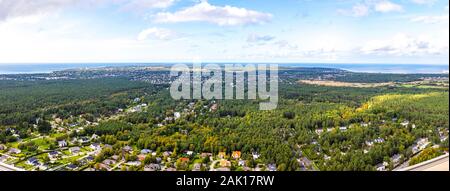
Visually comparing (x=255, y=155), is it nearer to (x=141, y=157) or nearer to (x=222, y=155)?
(x=222, y=155)

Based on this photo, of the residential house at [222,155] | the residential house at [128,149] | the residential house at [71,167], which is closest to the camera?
the residential house at [71,167]

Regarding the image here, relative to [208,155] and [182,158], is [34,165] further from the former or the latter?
[208,155]

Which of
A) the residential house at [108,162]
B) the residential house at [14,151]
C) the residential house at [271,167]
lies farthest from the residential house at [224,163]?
the residential house at [14,151]

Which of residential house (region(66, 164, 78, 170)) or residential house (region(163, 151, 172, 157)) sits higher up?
residential house (region(163, 151, 172, 157))

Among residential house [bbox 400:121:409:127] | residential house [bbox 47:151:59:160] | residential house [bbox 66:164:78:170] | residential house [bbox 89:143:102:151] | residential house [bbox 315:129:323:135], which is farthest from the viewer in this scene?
residential house [bbox 400:121:409:127]

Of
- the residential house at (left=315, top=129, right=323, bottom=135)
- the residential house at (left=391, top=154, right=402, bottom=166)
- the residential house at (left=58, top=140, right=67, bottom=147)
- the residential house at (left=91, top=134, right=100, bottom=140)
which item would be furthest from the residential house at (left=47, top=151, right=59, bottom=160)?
the residential house at (left=391, top=154, right=402, bottom=166)

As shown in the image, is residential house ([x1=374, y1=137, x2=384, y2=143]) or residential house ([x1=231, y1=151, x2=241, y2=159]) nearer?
residential house ([x1=231, y1=151, x2=241, y2=159])

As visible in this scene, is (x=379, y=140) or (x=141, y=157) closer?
(x=141, y=157)

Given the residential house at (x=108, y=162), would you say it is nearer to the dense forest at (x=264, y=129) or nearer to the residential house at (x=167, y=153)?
the dense forest at (x=264, y=129)

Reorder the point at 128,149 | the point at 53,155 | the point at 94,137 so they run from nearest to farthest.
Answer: the point at 53,155, the point at 128,149, the point at 94,137

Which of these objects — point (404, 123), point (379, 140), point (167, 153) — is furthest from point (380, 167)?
point (404, 123)

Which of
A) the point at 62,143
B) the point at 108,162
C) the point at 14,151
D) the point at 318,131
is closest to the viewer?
the point at 108,162

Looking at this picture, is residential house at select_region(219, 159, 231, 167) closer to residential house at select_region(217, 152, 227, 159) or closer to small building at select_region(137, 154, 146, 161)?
residential house at select_region(217, 152, 227, 159)

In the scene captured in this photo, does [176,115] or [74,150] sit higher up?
[176,115]
